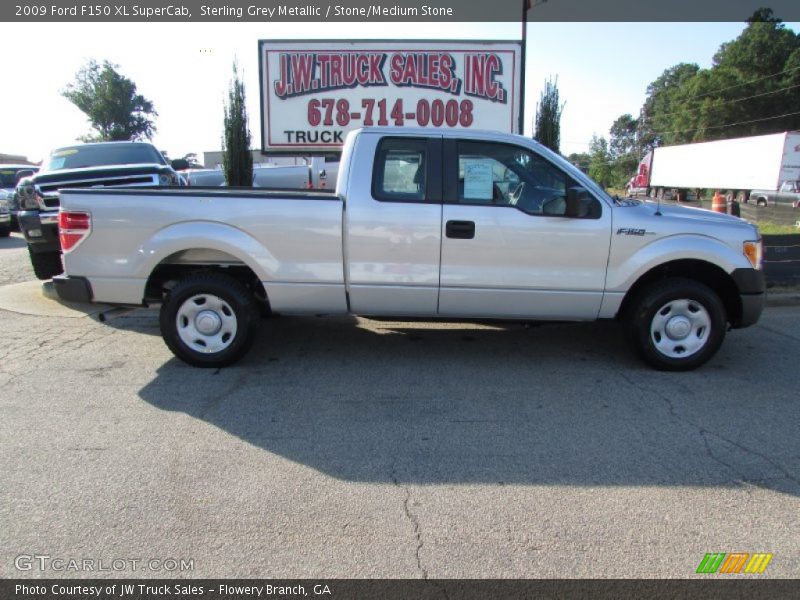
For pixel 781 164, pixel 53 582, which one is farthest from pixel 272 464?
pixel 781 164

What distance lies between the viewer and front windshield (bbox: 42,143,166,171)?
8.90m

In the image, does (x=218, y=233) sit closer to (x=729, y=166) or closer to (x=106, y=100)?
(x=729, y=166)

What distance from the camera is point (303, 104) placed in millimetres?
10320

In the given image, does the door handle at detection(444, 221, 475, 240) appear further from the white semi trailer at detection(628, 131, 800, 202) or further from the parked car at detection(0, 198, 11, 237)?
the white semi trailer at detection(628, 131, 800, 202)

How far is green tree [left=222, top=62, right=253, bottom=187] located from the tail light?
20.6 feet

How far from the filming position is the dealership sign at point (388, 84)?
1008 centimetres

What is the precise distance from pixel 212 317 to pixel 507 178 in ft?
9.23

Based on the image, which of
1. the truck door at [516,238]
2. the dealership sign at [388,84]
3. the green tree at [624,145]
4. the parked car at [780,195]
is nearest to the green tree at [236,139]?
the dealership sign at [388,84]

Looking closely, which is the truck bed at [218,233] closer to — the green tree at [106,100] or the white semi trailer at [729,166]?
the white semi trailer at [729,166]

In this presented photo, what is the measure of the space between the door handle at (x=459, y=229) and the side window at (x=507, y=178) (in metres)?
0.20

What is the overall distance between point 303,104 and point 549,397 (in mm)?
8033

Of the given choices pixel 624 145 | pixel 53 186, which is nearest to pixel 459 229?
pixel 53 186

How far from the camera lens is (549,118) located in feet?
34.4

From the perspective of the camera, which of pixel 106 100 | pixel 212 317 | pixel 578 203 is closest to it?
pixel 578 203
